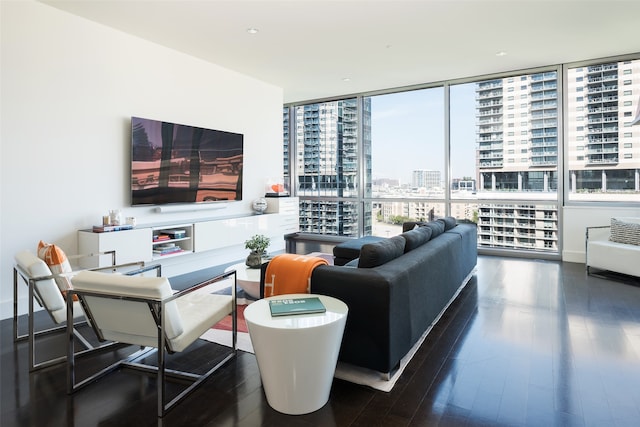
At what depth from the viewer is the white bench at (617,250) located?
14.6ft

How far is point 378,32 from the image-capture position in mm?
4469

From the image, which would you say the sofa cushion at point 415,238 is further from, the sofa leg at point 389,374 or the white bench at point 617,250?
the white bench at point 617,250

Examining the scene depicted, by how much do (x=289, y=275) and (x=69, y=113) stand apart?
3050 mm

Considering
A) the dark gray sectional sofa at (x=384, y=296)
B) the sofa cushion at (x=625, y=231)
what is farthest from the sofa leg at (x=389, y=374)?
the sofa cushion at (x=625, y=231)

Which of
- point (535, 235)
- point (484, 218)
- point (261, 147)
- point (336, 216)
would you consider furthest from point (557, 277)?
point (261, 147)

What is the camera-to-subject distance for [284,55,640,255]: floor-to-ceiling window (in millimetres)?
5613

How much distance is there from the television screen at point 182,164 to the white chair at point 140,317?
259 cm

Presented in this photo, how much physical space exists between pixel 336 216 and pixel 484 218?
2810 mm

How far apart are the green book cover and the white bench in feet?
13.6

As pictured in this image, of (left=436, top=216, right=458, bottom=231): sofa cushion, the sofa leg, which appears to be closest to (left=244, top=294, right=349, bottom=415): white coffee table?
the sofa leg

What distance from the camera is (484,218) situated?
6500 millimetres

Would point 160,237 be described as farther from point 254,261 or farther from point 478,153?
point 478,153

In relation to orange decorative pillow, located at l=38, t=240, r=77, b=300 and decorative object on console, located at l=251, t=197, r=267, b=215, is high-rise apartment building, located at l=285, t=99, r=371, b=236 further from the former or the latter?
orange decorative pillow, located at l=38, t=240, r=77, b=300

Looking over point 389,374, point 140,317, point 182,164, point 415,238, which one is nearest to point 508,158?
point 415,238
